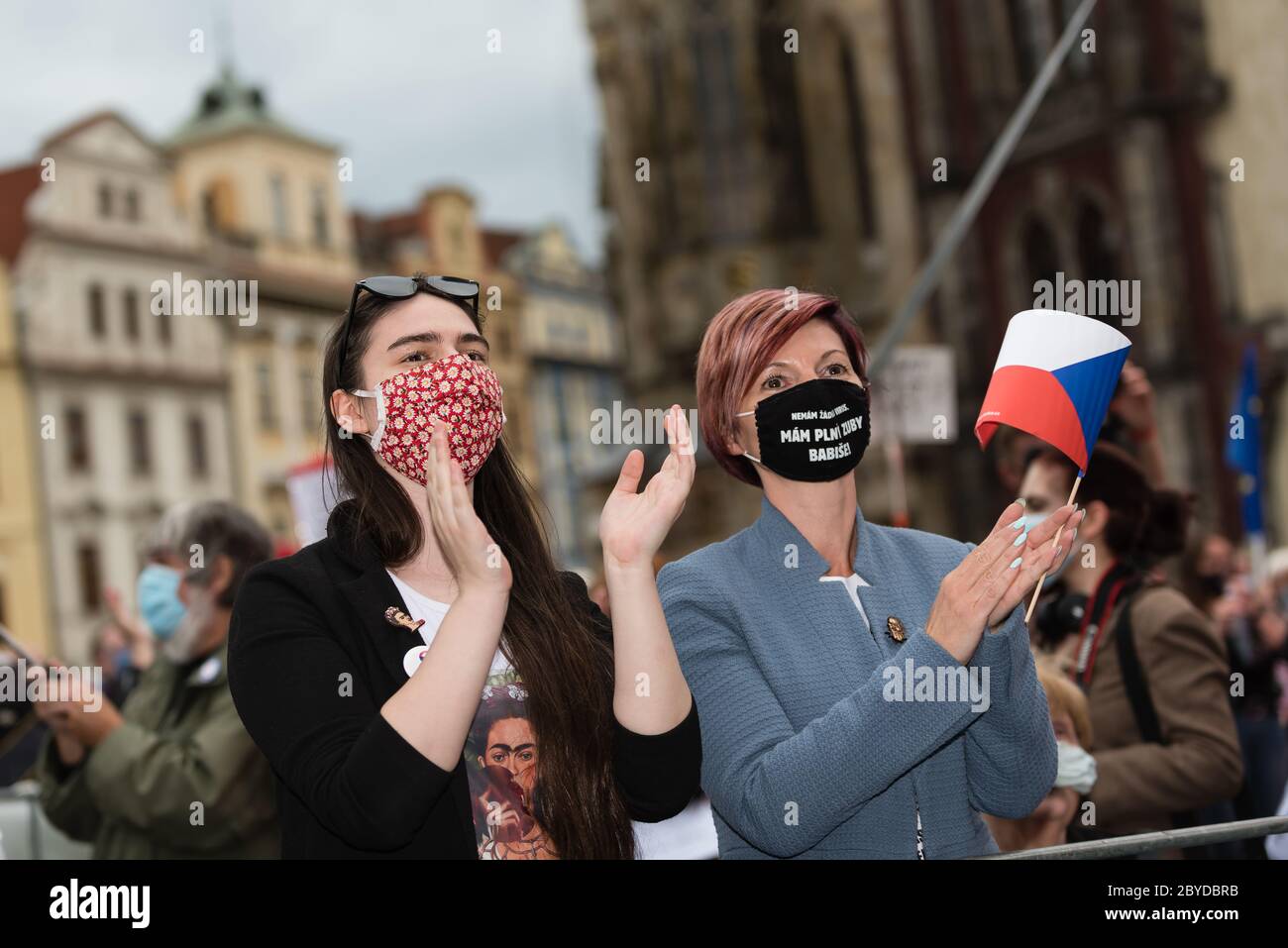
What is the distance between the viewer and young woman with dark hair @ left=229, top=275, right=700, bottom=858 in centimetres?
268

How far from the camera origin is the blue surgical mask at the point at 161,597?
6277 millimetres

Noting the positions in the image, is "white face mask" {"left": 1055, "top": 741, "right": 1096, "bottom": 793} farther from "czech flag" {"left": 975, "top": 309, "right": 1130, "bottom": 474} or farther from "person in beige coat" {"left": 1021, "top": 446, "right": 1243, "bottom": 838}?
"czech flag" {"left": 975, "top": 309, "right": 1130, "bottom": 474}

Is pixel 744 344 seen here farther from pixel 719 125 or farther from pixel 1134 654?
pixel 719 125

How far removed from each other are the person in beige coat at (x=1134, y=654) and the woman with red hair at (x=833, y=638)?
1.42 meters

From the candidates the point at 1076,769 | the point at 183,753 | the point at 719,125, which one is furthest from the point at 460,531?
the point at 719,125

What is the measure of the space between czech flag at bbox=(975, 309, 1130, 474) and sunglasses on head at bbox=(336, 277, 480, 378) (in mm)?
936

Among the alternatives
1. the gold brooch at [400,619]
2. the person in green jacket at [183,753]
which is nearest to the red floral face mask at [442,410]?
the gold brooch at [400,619]

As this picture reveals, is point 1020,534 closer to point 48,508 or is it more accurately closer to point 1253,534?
point 1253,534

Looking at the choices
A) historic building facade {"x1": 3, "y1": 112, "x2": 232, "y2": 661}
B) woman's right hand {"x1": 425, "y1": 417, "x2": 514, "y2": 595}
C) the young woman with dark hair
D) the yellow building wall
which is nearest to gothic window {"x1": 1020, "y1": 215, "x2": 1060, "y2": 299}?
the young woman with dark hair

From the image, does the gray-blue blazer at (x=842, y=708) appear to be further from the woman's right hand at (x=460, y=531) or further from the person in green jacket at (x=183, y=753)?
the person in green jacket at (x=183, y=753)

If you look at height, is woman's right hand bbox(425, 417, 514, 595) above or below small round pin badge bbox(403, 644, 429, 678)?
above

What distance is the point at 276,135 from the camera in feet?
181

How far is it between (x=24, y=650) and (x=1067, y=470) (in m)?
3.19
